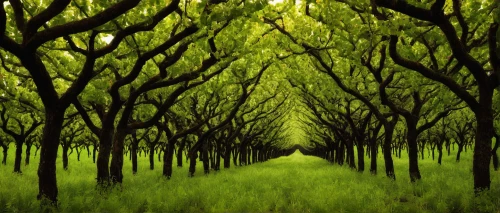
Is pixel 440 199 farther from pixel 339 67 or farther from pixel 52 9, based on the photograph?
pixel 52 9

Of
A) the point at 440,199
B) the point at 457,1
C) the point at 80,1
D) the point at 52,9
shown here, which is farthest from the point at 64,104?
the point at 440,199

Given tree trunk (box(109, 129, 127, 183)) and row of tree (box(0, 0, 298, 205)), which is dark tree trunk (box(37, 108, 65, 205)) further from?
tree trunk (box(109, 129, 127, 183))

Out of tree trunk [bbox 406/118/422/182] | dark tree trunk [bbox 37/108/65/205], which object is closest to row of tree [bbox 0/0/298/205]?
dark tree trunk [bbox 37/108/65/205]

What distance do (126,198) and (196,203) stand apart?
92.2 inches

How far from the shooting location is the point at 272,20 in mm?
11211

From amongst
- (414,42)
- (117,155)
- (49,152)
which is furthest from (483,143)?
(117,155)

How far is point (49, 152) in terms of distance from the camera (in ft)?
31.0

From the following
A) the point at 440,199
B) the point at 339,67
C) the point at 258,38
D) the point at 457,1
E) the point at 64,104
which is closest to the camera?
the point at 457,1

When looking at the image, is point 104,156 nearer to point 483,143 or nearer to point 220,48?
point 220,48

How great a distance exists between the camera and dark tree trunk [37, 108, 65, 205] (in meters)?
9.39

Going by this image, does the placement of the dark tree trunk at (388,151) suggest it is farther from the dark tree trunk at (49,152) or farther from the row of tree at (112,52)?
the dark tree trunk at (49,152)

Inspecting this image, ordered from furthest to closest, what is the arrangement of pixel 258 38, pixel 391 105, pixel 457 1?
pixel 391 105
pixel 258 38
pixel 457 1

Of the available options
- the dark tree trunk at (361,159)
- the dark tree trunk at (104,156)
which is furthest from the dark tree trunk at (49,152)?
the dark tree trunk at (361,159)

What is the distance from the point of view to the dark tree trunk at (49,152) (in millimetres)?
9391
